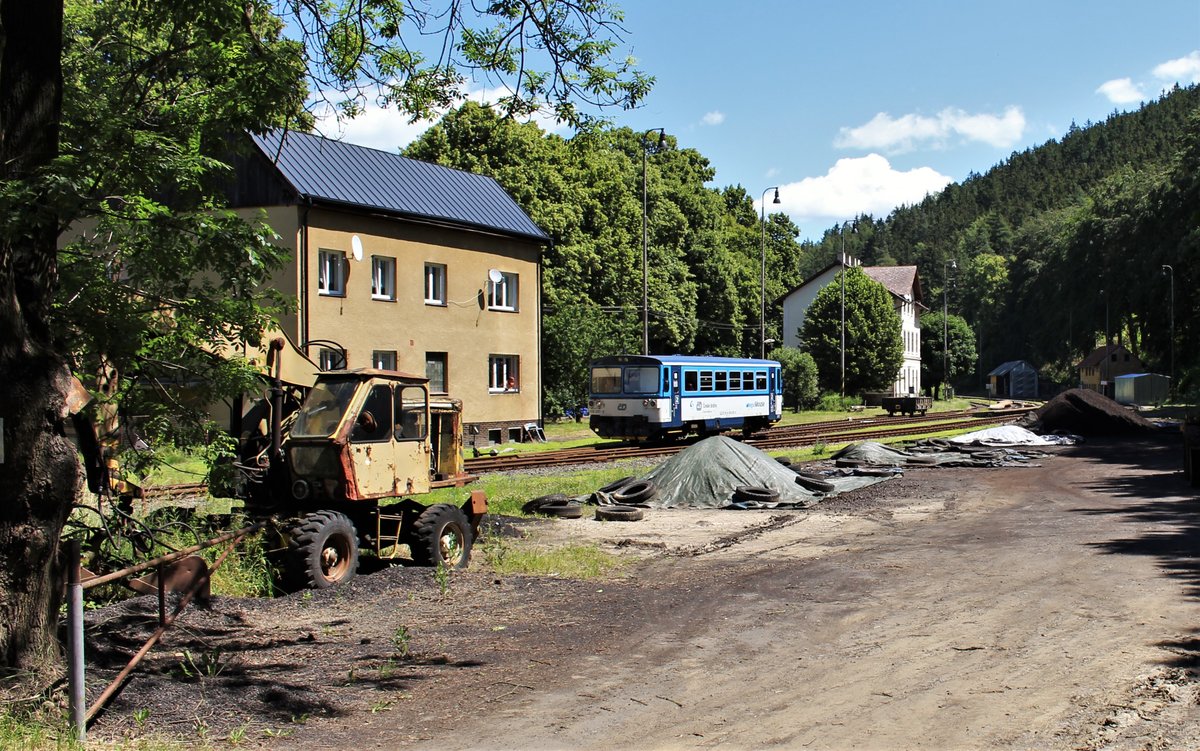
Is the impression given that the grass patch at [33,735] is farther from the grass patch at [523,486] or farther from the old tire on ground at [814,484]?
the old tire on ground at [814,484]

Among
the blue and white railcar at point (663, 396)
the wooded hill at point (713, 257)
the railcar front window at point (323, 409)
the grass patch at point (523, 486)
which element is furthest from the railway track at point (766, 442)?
the wooded hill at point (713, 257)

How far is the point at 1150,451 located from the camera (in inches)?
1185

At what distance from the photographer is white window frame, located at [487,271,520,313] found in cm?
3553

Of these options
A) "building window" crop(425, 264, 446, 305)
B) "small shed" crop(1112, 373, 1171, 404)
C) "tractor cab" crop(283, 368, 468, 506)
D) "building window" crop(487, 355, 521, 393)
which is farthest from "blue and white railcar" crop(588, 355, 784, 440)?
"small shed" crop(1112, 373, 1171, 404)

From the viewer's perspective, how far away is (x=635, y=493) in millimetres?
19203

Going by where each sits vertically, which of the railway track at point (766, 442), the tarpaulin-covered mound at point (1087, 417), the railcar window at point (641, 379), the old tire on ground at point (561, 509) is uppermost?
the railcar window at point (641, 379)

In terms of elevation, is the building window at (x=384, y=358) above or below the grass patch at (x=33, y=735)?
above

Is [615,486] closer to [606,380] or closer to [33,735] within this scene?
[33,735]

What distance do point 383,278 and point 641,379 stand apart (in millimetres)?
8634

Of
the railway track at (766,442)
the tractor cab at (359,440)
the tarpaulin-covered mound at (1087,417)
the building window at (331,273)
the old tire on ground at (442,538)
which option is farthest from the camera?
the tarpaulin-covered mound at (1087,417)

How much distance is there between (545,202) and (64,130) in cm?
4051

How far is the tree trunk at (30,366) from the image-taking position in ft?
21.7

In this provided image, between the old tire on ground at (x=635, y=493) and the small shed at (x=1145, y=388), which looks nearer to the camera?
the old tire on ground at (x=635, y=493)

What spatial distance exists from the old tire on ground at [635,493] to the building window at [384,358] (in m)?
13.8
